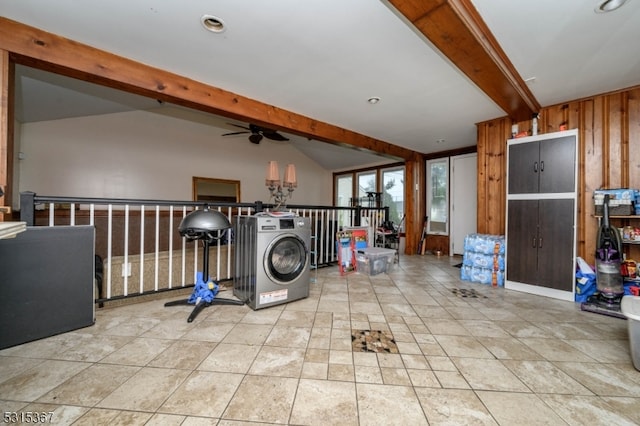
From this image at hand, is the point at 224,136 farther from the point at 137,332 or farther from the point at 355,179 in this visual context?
the point at 137,332

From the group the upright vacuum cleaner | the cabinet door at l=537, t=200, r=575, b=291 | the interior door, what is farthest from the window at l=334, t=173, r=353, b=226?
the upright vacuum cleaner

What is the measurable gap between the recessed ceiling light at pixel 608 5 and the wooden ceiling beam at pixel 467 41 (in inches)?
22.2

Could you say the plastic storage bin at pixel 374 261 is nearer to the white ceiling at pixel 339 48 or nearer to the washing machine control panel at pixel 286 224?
the washing machine control panel at pixel 286 224

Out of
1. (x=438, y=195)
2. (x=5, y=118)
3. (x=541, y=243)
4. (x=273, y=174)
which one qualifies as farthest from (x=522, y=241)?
(x=5, y=118)

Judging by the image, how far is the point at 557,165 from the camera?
289cm

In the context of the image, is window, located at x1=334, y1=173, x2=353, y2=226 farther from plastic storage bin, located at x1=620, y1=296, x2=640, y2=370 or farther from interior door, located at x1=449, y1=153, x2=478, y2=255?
plastic storage bin, located at x1=620, y1=296, x2=640, y2=370

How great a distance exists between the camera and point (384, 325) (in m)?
2.12

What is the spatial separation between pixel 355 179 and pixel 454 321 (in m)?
6.25

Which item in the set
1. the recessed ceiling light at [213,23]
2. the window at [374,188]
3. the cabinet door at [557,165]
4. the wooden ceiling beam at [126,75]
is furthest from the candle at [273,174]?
the cabinet door at [557,165]

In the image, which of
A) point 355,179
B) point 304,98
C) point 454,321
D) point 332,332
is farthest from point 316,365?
point 355,179

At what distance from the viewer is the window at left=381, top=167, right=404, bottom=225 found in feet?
22.0

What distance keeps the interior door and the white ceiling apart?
2035mm

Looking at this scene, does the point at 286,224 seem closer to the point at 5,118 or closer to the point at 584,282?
the point at 5,118

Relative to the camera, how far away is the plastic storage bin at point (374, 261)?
12.4 feet
